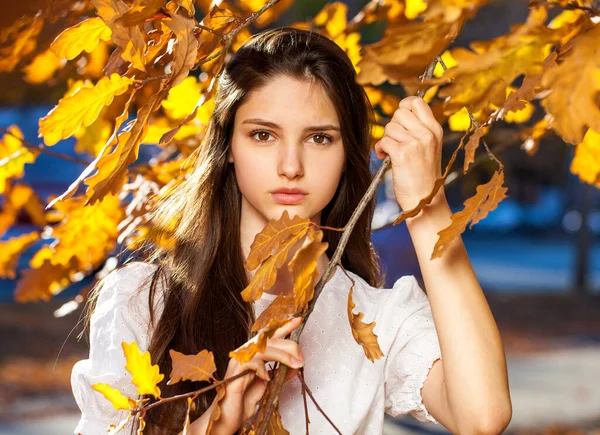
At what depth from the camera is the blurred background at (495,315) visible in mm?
5695

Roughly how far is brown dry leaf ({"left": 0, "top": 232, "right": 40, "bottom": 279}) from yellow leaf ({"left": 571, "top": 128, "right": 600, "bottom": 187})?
128cm

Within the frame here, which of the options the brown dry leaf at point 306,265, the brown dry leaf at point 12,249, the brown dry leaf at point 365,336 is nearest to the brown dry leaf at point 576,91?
the brown dry leaf at point 306,265

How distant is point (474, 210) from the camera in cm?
100

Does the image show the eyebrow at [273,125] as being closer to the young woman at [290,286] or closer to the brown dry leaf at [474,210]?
the young woman at [290,286]

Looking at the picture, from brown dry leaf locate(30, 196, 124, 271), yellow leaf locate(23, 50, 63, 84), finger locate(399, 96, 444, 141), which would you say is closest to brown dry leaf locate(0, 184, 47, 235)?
brown dry leaf locate(30, 196, 124, 271)

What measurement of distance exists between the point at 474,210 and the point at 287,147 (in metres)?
0.67

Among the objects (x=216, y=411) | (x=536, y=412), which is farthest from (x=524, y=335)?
(x=216, y=411)

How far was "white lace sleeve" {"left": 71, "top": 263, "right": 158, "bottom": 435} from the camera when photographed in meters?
1.66

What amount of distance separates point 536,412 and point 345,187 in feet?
14.3

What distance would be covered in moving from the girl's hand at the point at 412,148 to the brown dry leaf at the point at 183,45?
403 millimetres

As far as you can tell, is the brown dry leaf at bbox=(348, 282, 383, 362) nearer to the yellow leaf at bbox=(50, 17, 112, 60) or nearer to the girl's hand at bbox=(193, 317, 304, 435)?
the girl's hand at bbox=(193, 317, 304, 435)

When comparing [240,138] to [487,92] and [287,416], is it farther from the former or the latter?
[487,92]

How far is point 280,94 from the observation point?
1716 mm

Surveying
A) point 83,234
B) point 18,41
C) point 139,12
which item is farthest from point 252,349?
point 83,234
